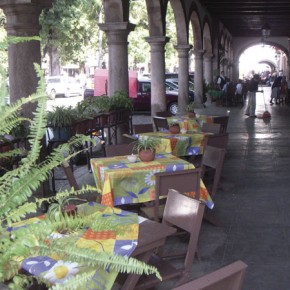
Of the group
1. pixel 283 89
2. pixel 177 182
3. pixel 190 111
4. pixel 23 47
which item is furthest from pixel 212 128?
pixel 283 89

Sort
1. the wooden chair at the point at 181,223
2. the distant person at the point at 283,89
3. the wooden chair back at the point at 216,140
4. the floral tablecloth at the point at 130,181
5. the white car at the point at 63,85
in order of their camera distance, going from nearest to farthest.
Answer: the wooden chair at the point at 181,223 → the floral tablecloth at the point at 130,181 → the wooden chair back at the point at 216,140 → the distant person at the point at 283,89 → the white car at the point at 63,85

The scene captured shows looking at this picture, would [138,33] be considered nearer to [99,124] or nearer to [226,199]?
[99,124]

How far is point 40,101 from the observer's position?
4.25ft

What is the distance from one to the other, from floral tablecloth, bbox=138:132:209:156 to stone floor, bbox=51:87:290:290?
2.03ft

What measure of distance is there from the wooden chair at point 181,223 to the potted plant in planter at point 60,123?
12.1 feet

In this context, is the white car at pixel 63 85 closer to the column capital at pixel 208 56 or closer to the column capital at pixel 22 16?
the column capital at pixel 208 56

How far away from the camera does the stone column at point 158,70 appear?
12094mm

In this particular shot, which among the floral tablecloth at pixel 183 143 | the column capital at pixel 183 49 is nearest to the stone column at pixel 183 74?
the column capital at pixel 183 49

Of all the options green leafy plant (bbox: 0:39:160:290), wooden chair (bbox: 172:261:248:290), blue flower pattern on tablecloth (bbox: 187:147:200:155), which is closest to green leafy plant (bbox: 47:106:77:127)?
blue flower pattern on tablecloth (bbox: 187:147:200:155)

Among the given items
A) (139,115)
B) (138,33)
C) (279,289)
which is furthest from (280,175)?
(138,33)

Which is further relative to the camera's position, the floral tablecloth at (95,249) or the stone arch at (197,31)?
the stone arch at (197,31)

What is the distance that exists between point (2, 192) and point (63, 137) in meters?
5.57

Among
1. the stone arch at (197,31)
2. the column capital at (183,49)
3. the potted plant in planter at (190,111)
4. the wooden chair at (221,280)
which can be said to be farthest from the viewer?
the stone arch at (197,31)

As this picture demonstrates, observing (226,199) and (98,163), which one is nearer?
(98,163)
